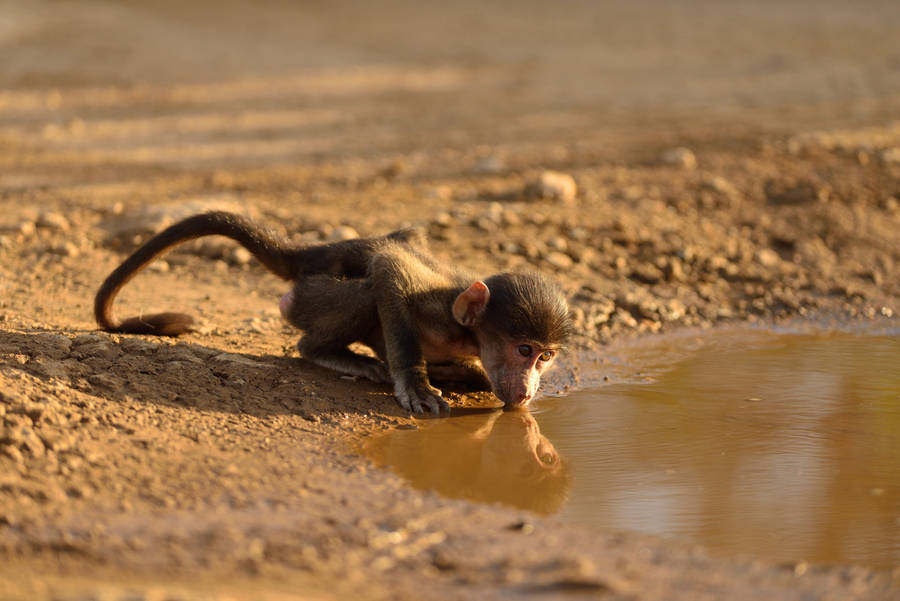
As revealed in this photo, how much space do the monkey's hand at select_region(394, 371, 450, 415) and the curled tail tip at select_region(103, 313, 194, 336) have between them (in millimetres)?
1190

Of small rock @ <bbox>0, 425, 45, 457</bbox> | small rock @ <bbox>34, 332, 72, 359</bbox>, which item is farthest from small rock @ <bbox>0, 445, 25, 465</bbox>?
small rock @ <bbox>34, 332, 72, 359</bbox>

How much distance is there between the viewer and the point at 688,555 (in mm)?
3531

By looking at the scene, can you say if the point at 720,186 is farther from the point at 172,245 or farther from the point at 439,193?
the point at 172,245

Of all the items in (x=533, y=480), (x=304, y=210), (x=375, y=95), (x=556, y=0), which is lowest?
(x=533, y=480)

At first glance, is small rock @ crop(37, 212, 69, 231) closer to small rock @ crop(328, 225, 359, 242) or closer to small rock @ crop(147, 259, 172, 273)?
small rock @ crop(147, 259, 172, 273)

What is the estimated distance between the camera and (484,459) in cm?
443

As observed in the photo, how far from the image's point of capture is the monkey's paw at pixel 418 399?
15.8ft

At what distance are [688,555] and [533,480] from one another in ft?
2.73

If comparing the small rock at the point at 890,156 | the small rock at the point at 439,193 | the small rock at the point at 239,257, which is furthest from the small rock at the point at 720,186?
the small rock at the point at 239,257

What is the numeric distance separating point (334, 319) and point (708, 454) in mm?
1757

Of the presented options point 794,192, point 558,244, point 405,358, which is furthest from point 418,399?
point 794,192

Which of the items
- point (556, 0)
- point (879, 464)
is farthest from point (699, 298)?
point (556, 0)

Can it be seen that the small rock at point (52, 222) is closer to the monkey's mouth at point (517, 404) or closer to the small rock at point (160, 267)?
the small rock at point (160, 267)

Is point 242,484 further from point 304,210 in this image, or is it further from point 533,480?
point 304,210
